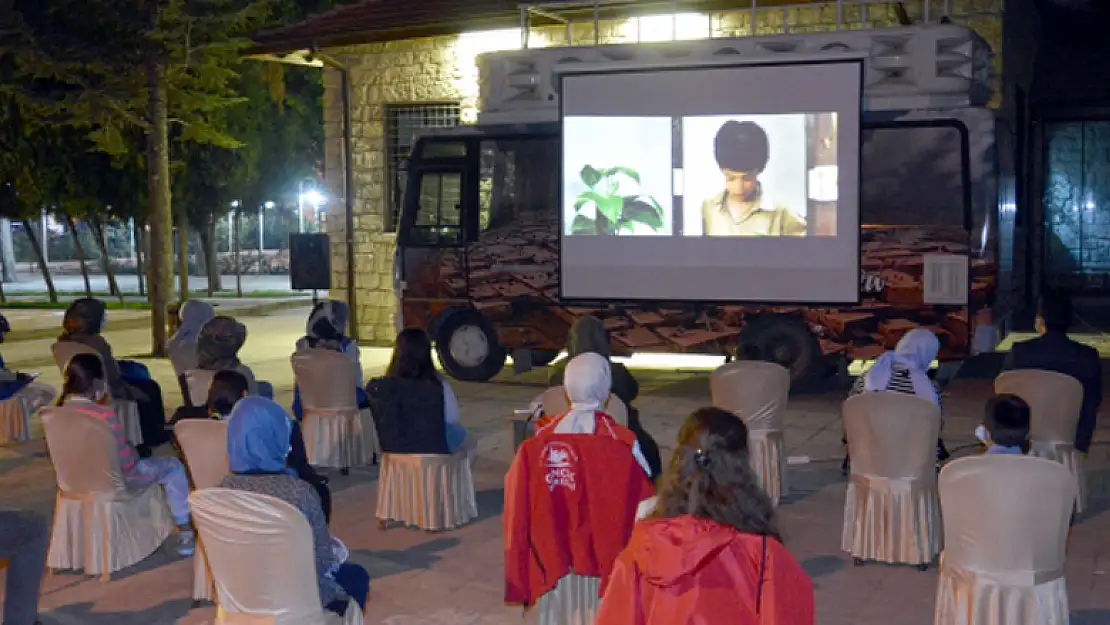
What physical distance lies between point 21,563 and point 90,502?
1.29 meters

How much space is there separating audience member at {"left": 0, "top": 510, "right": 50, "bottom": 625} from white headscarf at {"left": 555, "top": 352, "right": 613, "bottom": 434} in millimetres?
2525

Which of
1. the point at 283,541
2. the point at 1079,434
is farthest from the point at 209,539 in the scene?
the point at 1079,434

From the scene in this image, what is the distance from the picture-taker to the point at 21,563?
5543 mm

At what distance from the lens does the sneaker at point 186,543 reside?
721cm

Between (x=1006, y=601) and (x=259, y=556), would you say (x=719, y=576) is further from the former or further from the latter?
(x=1006, y=601)

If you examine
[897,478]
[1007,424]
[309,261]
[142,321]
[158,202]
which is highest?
[158,202]

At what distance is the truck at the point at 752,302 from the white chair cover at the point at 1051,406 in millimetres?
4210

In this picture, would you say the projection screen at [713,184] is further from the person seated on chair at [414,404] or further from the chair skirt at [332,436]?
the person seated on chair at [414,404]

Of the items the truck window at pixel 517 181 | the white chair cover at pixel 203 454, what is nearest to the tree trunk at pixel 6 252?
the truck window at pixel 517 181

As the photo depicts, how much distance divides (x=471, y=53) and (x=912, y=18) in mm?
5958

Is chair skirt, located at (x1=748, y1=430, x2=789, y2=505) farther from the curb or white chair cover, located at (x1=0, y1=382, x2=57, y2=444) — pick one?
the curb

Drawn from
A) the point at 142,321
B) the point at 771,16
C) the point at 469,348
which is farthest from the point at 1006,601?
the point at 142,321

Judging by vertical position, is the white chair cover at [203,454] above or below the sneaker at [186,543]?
above

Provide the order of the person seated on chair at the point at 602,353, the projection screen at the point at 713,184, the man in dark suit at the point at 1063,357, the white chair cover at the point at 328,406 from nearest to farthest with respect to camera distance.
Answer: the person seated on chair at the point at 602,353, the man in dark suit at the point at 1063,357, the white chair cover at the point at 328,406, the projection screen at the point at 713,184
